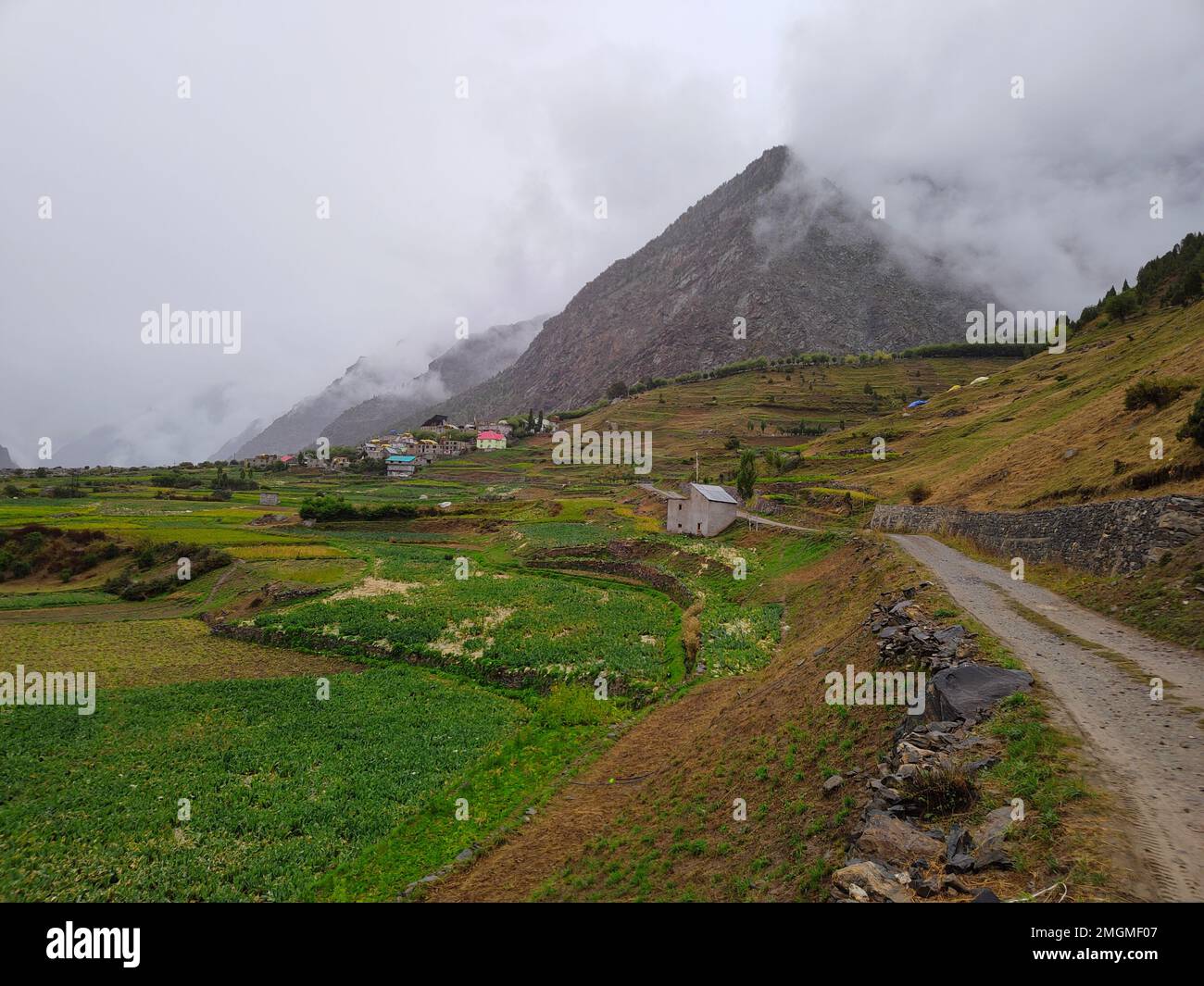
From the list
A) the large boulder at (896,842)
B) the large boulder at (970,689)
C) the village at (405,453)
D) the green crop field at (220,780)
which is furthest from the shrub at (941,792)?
the village at (405,453)

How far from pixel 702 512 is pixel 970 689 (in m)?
47.2

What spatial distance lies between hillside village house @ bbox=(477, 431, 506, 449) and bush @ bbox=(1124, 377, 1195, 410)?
158797 mm

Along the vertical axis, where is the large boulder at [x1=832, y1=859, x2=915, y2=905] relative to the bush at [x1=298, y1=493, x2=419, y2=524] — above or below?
below

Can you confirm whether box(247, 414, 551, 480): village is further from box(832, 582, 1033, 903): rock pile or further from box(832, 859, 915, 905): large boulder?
box(832, 859, 915, 905): large boulder

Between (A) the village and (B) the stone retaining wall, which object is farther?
(A) the village

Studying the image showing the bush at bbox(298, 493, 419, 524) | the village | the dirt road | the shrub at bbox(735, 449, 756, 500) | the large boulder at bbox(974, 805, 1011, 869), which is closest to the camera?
the dirt road

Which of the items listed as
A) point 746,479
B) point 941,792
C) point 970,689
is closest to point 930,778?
point 941,792

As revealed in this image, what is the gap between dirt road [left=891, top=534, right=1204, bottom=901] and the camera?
272 inches

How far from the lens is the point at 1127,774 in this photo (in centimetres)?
835

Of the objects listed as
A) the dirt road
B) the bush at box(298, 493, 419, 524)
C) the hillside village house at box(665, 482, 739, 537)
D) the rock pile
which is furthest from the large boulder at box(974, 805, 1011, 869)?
the bush at box(298, 493, 419, 524)
